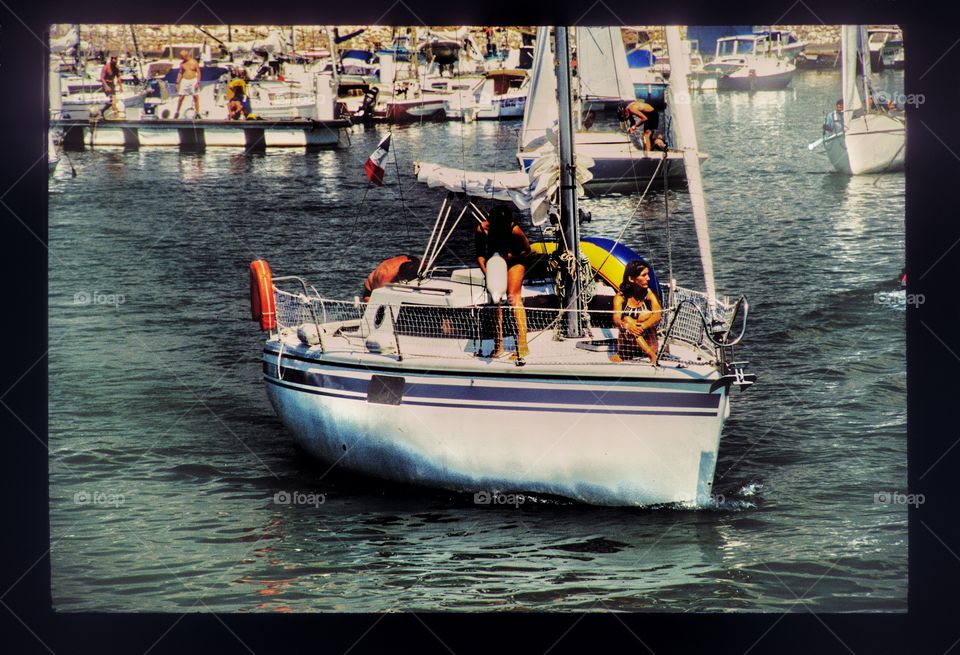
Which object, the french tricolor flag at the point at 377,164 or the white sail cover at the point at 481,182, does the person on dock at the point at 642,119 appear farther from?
the french tricolor flag at the point at 377,164

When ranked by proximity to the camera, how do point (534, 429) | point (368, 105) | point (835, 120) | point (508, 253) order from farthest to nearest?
point (368, 105), point (835, 120), point (508, 253), point (534, 429)

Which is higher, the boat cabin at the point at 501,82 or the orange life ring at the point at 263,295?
the boat cabin at the point at 501,82

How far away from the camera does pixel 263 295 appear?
11.0 m

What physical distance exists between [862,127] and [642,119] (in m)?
7.18

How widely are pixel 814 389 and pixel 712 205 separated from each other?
4.94 m

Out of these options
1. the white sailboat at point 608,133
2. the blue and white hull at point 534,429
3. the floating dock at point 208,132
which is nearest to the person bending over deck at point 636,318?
the blue and white hull at point 534,429

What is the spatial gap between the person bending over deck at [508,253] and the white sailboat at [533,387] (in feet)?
0.38

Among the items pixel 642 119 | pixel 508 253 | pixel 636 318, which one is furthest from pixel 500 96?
pixel 636 318

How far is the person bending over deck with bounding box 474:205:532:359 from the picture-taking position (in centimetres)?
1027

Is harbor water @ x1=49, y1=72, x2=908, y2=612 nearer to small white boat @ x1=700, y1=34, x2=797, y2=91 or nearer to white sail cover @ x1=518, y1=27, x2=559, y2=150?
small white boat @ x1=700, y1=34, x2=797, y2=91

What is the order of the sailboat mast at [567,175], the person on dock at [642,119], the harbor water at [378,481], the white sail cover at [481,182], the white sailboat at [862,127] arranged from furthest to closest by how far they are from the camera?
the person on dock at [642,119] → the white sailboat at [862,127] → the white sail cover at [481,182] → the sailboat mast at [567,175] → the harbor water at [378,481]

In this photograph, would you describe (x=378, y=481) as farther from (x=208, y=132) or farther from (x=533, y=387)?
(x=208, y=132)

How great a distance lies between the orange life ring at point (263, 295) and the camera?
10.9 m

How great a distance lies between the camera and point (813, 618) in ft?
26.7
